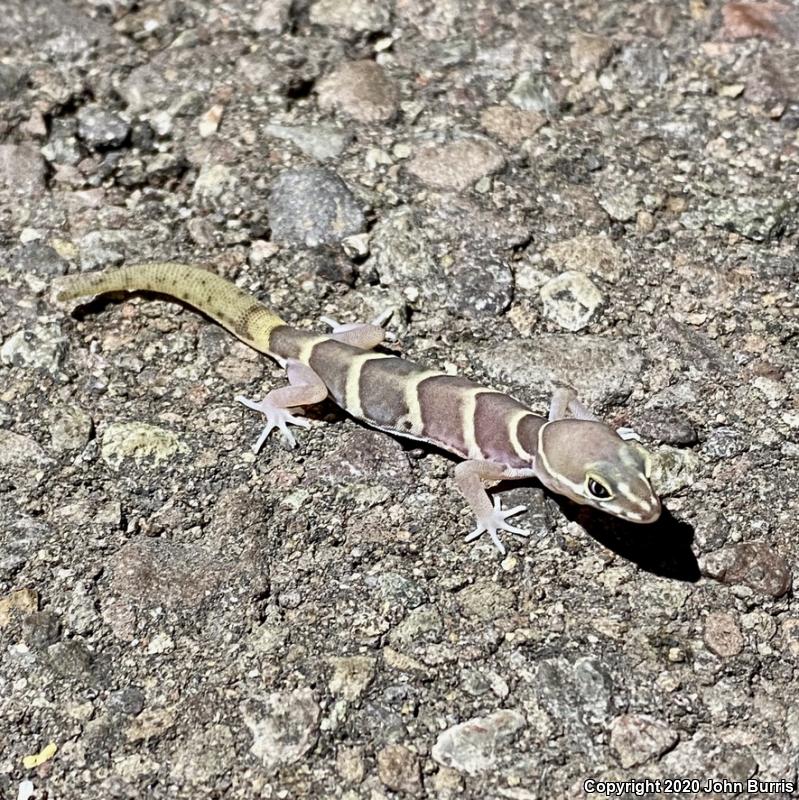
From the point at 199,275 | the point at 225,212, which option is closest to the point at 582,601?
the point at 199,275

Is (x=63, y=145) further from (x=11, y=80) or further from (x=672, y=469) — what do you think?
(x=672, y=469)

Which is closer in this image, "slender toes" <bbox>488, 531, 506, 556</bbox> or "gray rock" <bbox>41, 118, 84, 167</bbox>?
"slender toes" <bbox>488, 531, 506, 556</bbox>

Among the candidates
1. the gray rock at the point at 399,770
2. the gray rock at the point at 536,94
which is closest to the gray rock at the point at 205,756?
the gray rock at the point at 399,770

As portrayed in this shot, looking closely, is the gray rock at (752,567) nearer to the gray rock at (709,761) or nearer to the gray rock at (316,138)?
the gray rock at (709,761)

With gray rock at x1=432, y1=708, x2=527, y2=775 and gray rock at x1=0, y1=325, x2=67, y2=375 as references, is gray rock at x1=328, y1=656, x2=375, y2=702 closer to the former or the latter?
gray rock at x1=432, y1=708, x2=527, y2=775

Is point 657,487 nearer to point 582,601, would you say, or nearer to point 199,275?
point 582,601

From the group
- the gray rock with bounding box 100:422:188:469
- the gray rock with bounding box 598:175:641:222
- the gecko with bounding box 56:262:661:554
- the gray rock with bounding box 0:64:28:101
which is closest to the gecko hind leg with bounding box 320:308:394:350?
the gecko with bounding box 56:262:661:554
